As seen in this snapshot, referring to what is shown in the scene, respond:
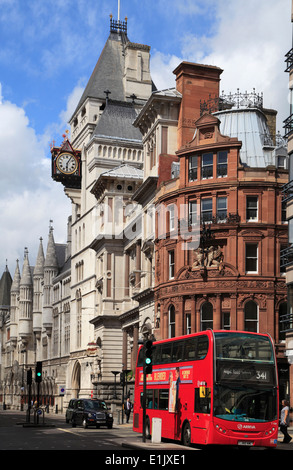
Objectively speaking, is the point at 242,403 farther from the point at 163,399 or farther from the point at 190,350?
the point at 163,399

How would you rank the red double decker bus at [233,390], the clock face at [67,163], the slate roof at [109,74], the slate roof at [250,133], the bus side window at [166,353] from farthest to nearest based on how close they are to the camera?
the slate roof at [109,74], the clock face at [67,163], the slate roof at [250,133], the bus side window at [166,353], the red double decker bus at [233,390]

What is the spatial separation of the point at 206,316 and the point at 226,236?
16.7ft

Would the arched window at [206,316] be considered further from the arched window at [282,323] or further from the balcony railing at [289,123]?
the balcony railing at [289,123]

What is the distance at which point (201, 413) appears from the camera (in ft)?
92.6

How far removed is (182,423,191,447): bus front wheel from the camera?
29487mm

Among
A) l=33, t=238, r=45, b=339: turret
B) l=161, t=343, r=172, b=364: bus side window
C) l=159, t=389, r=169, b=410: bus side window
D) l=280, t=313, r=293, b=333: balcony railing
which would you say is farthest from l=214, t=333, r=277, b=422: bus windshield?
l=33, t=238, r=45, b=339: turret

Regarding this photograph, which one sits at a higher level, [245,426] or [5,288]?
[5,288]

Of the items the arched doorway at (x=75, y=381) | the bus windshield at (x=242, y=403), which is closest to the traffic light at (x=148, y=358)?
the bus windshield at (x=242, y=403)

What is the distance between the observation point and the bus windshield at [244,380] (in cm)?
2742

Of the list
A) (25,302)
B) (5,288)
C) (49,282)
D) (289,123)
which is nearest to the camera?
(289,123)

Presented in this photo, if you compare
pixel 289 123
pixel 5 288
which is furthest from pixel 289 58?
pixel 5 288

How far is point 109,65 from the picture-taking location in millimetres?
94812

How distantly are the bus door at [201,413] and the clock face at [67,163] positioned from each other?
63089 mm
